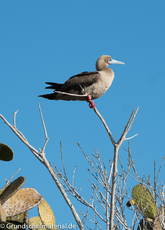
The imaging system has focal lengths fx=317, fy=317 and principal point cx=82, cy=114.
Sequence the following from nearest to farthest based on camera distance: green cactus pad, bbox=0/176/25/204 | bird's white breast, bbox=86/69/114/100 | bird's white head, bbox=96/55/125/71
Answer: green cactus pad, bbox=0/176/25/204 < bird's white breast, bbox=86/69/114/100 < bird's white head, bbox=96/55/125/71

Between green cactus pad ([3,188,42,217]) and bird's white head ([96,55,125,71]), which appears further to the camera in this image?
bird's white head ([96,55,125,71])

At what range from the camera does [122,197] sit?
495 centimetres

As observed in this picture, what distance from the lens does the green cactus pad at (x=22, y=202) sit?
13.4 ft

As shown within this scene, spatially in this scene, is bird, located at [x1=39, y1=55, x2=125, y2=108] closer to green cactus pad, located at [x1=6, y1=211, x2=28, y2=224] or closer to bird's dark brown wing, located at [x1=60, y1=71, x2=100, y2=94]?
bird's dark brown wing, located at [x1=60, y1=71, x2=100, y2=94]

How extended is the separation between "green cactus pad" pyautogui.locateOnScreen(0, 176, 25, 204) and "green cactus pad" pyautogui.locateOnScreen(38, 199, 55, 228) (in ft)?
1.74

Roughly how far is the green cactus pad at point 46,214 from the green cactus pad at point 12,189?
1.74 ft

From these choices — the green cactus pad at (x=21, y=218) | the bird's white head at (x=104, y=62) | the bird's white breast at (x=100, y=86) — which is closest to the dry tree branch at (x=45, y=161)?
the green cactus pad at (x=21, y=218)

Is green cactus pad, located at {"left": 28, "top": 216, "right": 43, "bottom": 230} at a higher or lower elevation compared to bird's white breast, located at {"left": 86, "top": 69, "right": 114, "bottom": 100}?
lower

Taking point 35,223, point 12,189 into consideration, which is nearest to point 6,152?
point 12,189

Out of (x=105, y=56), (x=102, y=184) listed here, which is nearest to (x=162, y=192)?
(x=102, y=184)

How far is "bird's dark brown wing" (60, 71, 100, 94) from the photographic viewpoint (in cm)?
687

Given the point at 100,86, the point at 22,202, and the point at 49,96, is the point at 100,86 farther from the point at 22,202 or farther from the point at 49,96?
the point at 22,202

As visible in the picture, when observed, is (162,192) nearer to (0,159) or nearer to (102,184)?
(102,184)

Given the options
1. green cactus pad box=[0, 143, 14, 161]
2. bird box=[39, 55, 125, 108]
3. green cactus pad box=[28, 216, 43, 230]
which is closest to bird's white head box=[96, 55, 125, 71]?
bird box=[39, 55, 125, 108]
